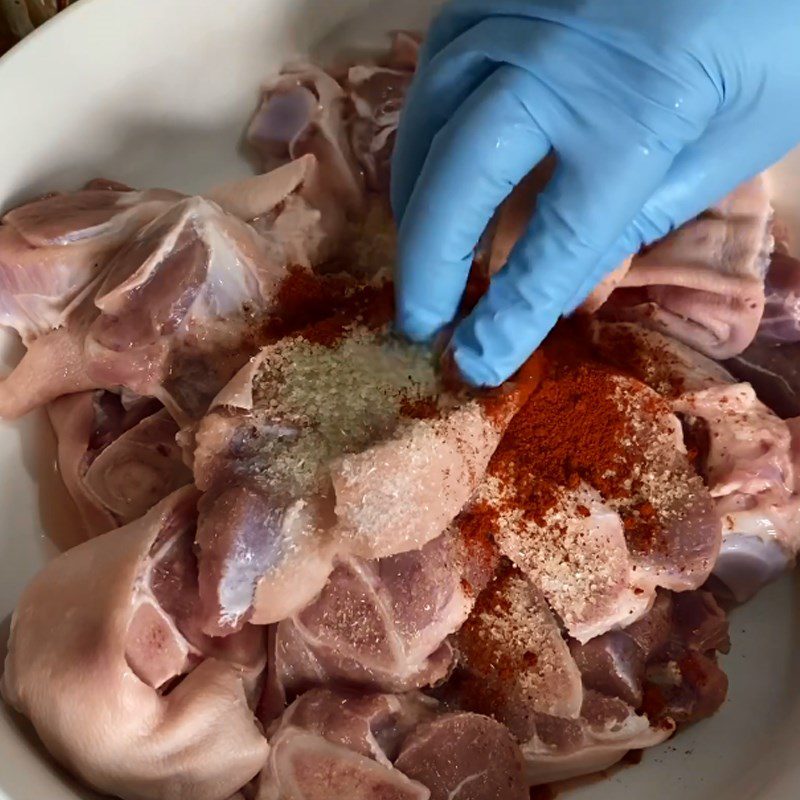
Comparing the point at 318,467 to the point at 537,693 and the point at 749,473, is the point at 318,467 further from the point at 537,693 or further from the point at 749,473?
the point at 749,473

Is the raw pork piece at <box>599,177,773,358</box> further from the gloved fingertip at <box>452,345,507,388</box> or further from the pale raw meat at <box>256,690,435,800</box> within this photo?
the pale raw meat at <box>256,690,435,800</box>

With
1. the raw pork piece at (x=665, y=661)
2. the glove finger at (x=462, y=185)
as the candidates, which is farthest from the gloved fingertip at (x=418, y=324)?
the raw pork piece at (x=665, y=661)

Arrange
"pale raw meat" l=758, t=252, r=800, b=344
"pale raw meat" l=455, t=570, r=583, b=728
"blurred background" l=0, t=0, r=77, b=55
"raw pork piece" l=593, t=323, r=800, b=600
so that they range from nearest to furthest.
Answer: "pale raw meat" l=455, t=570, r=583, b=728 < "raw pork piece" l=593, t=323, r=800, b=600 < "pale raw meat" l=758, t=252, r=800, b=344 < "blurred background" l=0, t=0, r=77, b=55

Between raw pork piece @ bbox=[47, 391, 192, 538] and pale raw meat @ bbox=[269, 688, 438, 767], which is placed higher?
raw pork piece @ bbox=[47, 391, 192, 538]

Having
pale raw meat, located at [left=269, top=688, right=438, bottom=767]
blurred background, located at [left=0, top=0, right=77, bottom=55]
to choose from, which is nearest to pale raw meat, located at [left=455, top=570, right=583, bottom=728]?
pale raw meat, located at [left=269, top=688, right=438, bottom=767]

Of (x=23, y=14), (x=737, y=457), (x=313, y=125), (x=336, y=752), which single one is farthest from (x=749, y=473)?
(x=23, y=14)

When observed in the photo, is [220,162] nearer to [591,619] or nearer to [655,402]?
[655,402]

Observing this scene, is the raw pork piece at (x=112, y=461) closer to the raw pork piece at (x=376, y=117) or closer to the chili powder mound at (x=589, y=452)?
the chili powder mound at (x=589, y=452)
